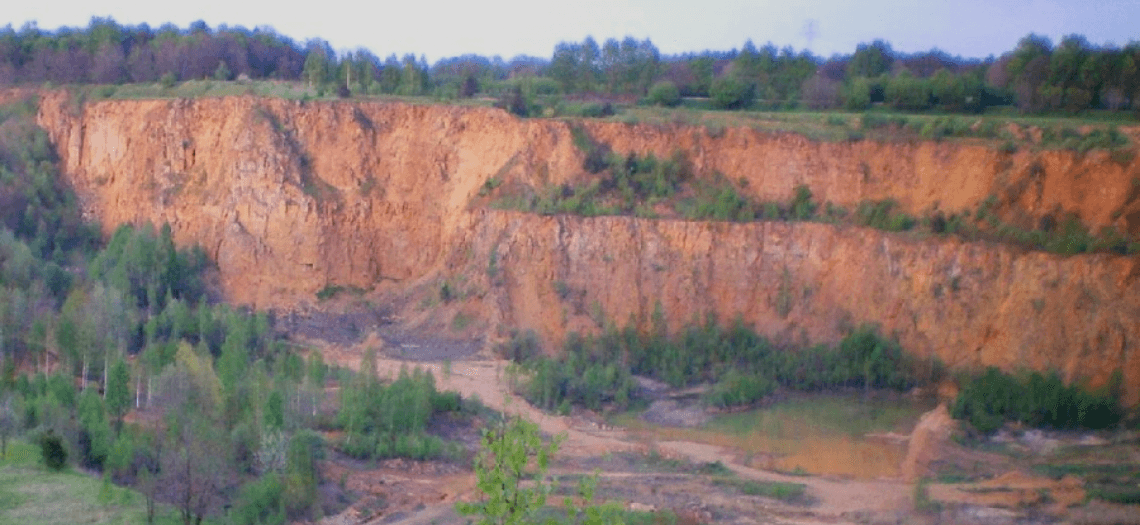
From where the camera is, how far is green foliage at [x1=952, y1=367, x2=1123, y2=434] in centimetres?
2716

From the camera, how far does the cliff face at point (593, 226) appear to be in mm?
30703

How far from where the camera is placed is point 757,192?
36469 mm

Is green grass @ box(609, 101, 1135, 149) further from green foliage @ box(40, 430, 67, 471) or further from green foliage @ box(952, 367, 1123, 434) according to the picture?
green foliage @ box(40, 430, 67, 471)

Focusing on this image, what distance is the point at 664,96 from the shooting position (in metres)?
41.4

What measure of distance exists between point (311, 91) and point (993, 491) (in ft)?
85.1

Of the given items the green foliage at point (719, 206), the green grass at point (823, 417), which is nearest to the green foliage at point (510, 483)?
the green grass at point (823, 417)

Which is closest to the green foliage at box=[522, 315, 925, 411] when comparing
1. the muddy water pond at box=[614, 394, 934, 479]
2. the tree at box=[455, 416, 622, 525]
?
the muddy water pond at box=[614, 394, 934, 479]

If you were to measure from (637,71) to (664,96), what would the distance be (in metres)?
5.01

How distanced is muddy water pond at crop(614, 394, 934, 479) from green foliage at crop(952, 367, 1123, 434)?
1.71 m

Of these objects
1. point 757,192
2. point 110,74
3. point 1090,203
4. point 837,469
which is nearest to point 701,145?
point 757,192

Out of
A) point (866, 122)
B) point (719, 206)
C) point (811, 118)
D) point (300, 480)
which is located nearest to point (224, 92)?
point (719, 206)

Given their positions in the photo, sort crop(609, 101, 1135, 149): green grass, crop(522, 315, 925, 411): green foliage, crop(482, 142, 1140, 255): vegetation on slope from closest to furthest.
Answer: crop(522, 315, 925, 411): green foliage
crop(482, 142, 1140, 255): vegetation on slope
crop(609, 101, 1135, 149): green grass

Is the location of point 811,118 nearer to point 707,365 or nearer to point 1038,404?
point 707,365

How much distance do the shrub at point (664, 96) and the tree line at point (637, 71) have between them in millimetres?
47
